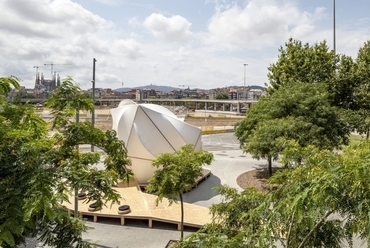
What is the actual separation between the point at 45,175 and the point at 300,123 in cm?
1427

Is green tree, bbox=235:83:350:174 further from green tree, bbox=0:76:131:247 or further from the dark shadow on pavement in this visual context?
green tree, bbox=0:76:131:247

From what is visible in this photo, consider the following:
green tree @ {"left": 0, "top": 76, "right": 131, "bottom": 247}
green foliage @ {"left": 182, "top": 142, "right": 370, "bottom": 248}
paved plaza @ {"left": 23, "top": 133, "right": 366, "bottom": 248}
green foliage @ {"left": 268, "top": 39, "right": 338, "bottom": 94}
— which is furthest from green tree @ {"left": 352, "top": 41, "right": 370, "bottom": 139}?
green tree @ {"left": 0, "top": 76, "right": 131, "bottom": 247}

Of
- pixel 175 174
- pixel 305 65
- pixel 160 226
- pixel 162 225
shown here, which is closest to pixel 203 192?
pixel 162 225

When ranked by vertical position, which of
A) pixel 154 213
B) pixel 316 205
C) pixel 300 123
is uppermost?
pixel 300 123

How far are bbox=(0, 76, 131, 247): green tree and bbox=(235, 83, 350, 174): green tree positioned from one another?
37.4 ft

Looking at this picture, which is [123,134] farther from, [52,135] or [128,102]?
[52,135]

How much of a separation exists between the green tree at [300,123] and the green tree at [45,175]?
37.4ft

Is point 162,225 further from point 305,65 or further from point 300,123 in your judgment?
point 305,65

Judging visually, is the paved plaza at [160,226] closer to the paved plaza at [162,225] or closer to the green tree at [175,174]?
the paved plaza at [162,225]

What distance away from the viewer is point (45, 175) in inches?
143

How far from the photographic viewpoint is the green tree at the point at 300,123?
49.9ft

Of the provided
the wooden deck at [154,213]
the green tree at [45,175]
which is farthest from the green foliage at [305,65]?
the green tree at [45,175]

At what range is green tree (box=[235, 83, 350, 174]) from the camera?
15.2 meters

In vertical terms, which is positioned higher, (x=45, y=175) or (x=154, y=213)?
(x=45, y=175)
